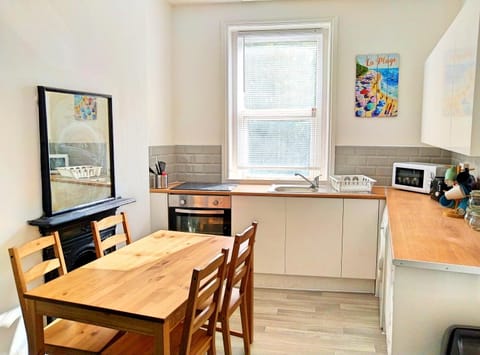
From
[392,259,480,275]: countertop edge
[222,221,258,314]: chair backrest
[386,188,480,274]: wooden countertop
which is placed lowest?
[222,221,258,314]: chair backrest

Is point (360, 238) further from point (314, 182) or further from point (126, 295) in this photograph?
point (126, 295)

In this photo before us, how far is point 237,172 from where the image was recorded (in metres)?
4.25

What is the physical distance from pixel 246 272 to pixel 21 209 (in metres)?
1.31

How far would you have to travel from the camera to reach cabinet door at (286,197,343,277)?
11.4 feet

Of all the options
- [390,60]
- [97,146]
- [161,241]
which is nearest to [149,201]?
[97,146]

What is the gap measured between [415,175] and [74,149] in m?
2.74

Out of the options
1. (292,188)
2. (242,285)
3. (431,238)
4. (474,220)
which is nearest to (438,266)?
(431,238)

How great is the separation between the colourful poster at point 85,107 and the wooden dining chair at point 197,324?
A: 1493mm

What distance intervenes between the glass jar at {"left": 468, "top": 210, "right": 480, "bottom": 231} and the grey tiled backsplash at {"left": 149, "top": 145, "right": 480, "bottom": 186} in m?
1.29

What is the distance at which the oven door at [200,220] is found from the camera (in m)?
3.68

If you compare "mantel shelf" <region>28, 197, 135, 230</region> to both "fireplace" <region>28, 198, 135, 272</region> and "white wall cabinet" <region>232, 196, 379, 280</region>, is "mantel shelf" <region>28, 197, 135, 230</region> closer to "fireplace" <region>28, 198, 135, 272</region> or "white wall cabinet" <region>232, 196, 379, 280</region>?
"fireplace" <region>28, 198, 135, 272</region>

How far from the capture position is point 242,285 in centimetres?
247

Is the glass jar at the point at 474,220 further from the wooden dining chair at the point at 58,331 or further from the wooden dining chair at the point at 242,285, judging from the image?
the wooden dining chair at the point at 58,331

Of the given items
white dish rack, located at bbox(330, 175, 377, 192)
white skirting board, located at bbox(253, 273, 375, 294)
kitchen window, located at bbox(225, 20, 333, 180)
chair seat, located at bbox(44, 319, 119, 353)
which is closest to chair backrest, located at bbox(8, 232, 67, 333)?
chair seat, located at bbox(44, 319, 119, 353)
